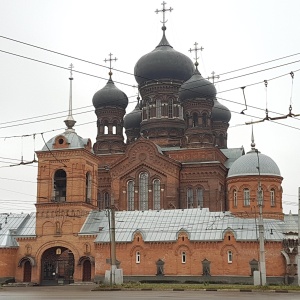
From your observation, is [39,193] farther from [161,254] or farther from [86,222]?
[161,254]

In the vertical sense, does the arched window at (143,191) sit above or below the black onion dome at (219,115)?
below

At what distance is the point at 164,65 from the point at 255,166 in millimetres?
16296

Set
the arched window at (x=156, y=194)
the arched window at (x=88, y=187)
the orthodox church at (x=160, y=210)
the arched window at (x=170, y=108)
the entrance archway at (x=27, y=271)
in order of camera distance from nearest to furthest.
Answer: the orthodox church at (x=160, y=210) → the entrance archway at (x=27, y=271) → the arched window at (x=88, y=187) → the arched window at (x=156, y=194) → the arched window at (x=170, y=108)

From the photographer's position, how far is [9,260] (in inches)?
1671

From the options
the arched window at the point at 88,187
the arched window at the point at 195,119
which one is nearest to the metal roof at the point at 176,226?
the arched window at the point at 88,187

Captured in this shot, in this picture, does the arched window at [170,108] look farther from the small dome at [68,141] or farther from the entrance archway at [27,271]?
the entrance archway at [27,271]

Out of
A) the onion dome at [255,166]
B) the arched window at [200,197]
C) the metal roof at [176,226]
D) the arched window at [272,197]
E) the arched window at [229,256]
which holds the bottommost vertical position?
the arched window at [229,256]

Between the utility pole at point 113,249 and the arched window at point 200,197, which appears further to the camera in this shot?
the arched window at point 200,197

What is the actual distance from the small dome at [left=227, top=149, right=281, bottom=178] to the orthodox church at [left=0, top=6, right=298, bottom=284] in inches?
3.0

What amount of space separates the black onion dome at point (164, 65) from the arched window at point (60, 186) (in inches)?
558

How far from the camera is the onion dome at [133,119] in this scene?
60338 mm

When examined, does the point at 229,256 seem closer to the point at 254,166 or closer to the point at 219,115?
the point at 254,166

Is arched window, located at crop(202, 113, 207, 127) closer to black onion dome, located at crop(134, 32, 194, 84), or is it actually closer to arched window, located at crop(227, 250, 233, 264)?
black onion dome, located at crop(134, 32, 194, 84)

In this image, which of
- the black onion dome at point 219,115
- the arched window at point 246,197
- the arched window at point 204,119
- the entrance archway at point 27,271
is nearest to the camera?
the arched window at point 246,197
